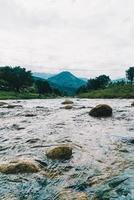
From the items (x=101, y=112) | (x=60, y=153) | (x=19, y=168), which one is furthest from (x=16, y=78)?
(x=19, y=168)

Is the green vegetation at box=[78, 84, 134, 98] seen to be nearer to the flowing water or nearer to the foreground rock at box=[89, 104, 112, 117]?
the foreground rock at box=[89, 104, 112, 117]

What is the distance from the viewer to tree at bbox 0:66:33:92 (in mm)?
161812

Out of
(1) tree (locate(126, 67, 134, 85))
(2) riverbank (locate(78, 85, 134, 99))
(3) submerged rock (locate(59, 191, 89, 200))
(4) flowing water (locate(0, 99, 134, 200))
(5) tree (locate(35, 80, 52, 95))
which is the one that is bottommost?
(3) submerged rock (locate(59, 191, 89, 200))

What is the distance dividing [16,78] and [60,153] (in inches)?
5719

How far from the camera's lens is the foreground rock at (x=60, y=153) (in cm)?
1950

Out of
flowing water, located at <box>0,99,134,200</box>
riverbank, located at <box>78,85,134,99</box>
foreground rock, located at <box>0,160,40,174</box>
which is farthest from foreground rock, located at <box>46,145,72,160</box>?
riverbank, located at <box>78,85,134,99</box>

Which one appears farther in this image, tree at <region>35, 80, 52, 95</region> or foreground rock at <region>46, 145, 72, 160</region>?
tree at <region>35, 80, 52, 95</region>

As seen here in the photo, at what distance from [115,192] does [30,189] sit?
3767mm

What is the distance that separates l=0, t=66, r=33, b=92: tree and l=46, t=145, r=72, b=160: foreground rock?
470 ft

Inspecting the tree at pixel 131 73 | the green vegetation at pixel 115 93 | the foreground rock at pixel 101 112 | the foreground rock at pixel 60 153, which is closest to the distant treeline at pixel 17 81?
the green vegetation at pixel 115 93

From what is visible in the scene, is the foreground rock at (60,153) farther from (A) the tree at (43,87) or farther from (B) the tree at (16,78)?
(A) the tree at (43,87)

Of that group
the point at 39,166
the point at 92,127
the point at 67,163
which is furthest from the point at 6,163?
the point at 92,127

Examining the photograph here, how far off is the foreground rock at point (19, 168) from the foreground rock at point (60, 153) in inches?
94.2

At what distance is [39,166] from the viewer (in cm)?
1773
